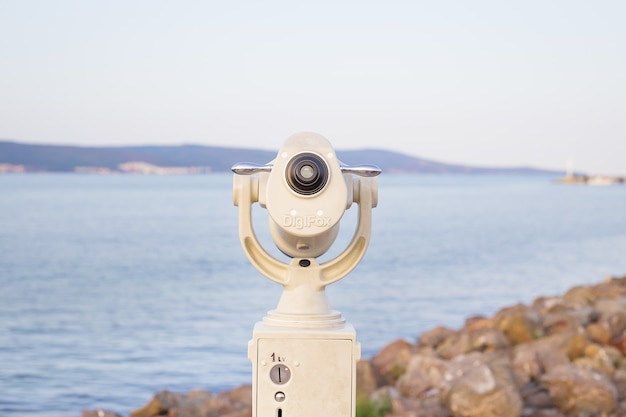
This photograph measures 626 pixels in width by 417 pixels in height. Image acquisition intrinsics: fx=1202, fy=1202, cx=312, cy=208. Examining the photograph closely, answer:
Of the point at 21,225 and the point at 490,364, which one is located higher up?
the point at 490,364

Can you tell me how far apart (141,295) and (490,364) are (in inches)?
691

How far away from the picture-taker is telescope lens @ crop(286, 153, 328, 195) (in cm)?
337

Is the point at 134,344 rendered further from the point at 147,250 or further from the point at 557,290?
the point at 147,250

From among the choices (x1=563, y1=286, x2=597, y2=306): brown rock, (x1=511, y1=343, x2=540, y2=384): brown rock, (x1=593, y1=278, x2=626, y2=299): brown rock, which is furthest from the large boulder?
(x1=593, y1=278, x2=626, y2=299): brown rock

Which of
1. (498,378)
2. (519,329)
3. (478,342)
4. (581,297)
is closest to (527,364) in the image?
(498,378)

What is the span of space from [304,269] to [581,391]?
5.30 meters

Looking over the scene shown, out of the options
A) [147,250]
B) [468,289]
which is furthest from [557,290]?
[147,250]

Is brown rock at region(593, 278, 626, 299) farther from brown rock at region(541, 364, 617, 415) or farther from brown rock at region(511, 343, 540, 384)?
brown rock at region(541, 364, 617, 415)

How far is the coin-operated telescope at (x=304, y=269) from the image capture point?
11.1 ft

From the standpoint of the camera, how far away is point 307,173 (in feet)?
11.1

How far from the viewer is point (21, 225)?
2025 inches

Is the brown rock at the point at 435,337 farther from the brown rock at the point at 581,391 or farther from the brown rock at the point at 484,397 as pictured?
the brown rock at the point at 484,397

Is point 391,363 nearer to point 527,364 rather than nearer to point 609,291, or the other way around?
point 527,364

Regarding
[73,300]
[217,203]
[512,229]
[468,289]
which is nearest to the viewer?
[73,300]
